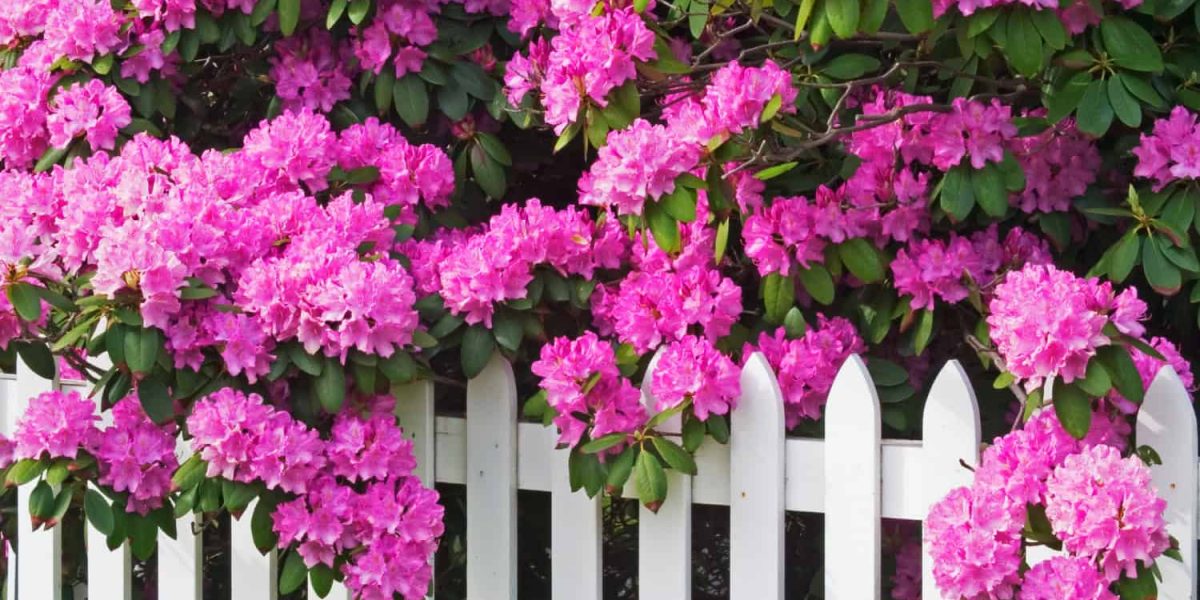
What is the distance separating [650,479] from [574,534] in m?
0.28

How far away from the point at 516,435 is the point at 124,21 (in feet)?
3.64

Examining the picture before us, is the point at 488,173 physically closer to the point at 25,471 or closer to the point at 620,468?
the point at 620,468

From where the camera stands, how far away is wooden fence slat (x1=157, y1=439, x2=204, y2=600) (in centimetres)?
286

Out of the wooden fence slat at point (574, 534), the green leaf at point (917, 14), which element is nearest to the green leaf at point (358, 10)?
the wooden fence slat at point (574, 534)

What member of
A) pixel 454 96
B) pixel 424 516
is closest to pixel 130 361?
pixel 424 516

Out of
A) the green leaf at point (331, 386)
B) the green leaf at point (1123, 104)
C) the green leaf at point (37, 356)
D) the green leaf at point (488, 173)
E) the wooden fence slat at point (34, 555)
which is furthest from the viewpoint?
the wooden fence slat at point (34, 555)

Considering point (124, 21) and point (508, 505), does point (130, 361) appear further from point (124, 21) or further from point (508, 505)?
point (124, 21)

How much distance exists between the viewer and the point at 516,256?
2445mm

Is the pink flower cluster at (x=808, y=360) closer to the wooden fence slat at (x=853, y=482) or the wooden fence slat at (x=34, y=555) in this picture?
the wooden fence slat at (x=853, y=482)

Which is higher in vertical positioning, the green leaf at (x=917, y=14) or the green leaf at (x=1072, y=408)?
the green leaf at (x=917, y=14)

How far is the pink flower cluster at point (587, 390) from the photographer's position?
7.64ft

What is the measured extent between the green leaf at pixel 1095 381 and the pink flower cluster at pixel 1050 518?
0.07m

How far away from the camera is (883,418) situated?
250 cm

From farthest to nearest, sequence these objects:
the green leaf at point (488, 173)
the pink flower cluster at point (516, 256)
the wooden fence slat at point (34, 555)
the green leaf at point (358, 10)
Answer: the wooden fence slat at point (34, 555) → the green leaf at point (488, 173) → the green leaf at point (358, 10) → the pink flower cluster at point (516, 256)
